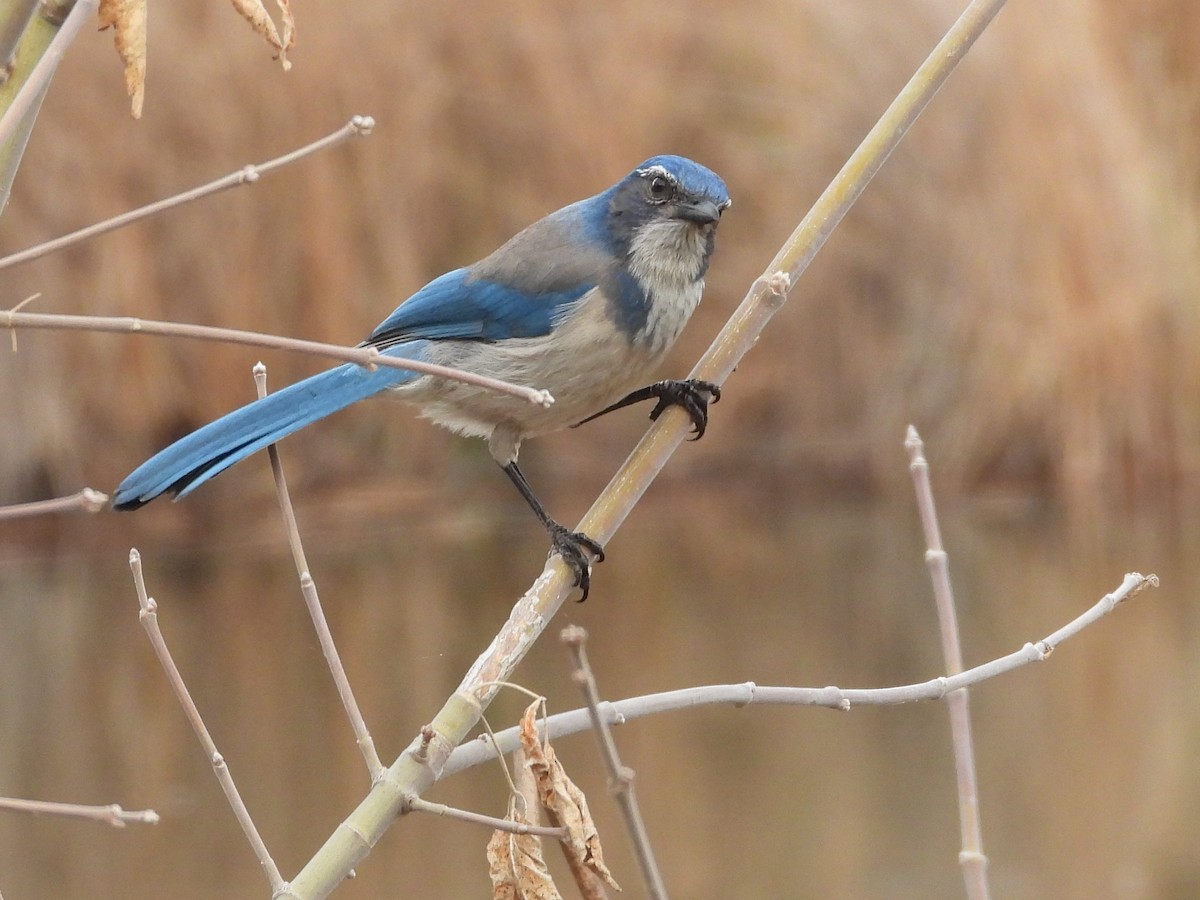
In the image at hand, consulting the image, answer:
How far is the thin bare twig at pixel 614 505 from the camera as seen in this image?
1821 millimetres

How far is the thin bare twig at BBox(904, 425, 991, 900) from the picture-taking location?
1.59 meters

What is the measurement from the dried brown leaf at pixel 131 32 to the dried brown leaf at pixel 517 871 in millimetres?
841

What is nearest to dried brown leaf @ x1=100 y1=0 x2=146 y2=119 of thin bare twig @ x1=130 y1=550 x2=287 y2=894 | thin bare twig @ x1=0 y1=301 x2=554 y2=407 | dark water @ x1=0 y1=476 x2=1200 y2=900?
thin bare twig @ x1=0 y1=301 x2=554 y2=407

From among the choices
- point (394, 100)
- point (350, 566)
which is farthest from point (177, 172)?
point (350, 566)

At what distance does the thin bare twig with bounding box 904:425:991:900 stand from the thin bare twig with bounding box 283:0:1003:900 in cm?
53

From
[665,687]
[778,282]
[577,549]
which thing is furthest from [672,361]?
[778,282]

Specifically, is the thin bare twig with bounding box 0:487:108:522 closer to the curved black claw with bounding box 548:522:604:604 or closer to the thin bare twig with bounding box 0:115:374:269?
the thin bare twig with bounding box 0:115:374:269

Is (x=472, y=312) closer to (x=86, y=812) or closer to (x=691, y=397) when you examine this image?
(x=691, y=397)

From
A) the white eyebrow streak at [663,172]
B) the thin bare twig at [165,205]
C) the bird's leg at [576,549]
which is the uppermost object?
the white eyebrow streak at [663,172]

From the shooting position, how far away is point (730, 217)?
8.00m

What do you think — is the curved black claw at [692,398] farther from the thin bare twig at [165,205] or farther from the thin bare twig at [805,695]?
the thin bare twig at [165,205]

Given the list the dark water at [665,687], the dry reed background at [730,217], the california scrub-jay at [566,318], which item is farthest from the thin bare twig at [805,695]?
the dry reed background at [730,217]

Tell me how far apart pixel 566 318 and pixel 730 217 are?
497 centimetres

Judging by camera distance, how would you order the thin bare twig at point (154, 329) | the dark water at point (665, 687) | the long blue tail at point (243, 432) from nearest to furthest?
the thin bare twig at point (154, 329) → the long blue tail at point (243, 432) → the dark water at point (665, 687)
